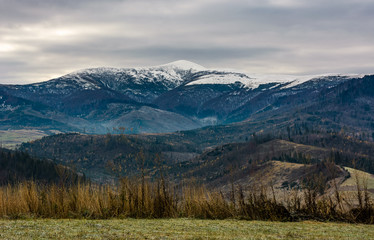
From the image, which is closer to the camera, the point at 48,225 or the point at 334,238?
the point at 334,238

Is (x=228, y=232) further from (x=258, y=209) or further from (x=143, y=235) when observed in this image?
(x=258, y=209)

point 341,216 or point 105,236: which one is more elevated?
point 105,236

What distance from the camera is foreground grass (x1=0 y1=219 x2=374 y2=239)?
28.0 metres

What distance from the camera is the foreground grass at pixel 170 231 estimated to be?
28.0m

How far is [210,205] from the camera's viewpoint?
4397cm

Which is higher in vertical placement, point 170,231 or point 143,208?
point 170,231

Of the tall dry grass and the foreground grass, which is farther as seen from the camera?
the tall dry grass

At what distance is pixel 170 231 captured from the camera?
30688 millimetres

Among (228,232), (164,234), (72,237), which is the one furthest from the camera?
(228,232)

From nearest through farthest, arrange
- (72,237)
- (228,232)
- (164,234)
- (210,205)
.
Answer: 1. (72,237)
2. (164,234)
3. (228,232)
4. (210,205)

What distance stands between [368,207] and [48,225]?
96.4 ft

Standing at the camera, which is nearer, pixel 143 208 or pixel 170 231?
pixel 170 231

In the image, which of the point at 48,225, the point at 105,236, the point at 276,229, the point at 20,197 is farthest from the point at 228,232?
the point at 20,197

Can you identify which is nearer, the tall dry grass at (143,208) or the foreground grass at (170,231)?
the foreground grass at (170,231)
